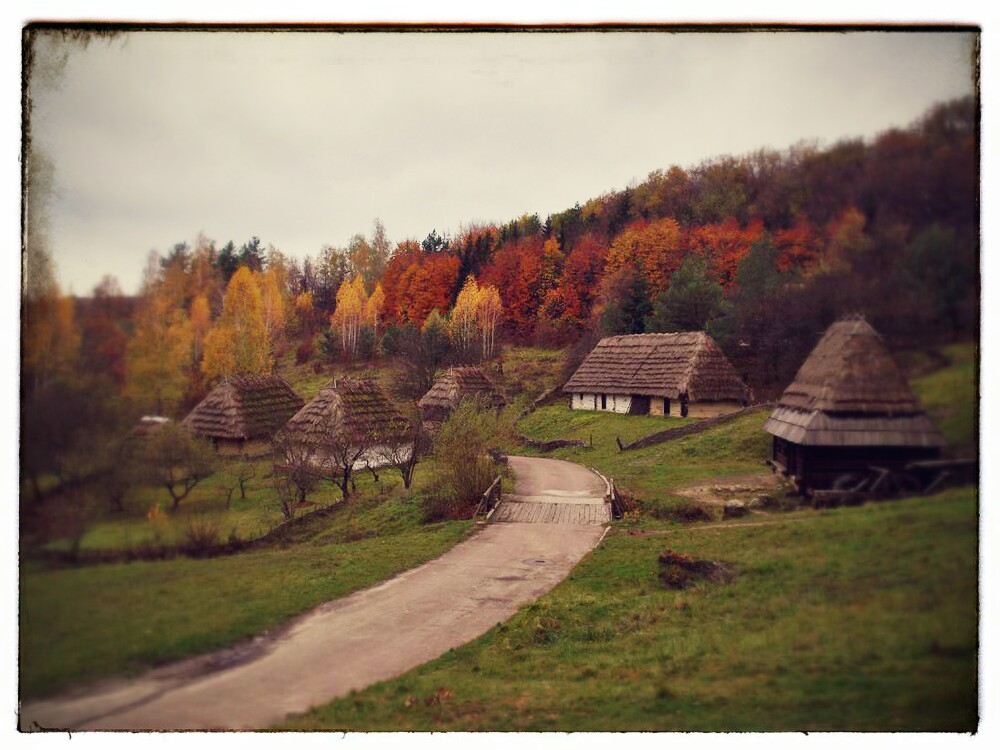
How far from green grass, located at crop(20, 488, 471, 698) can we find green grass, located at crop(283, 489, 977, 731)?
1374mm

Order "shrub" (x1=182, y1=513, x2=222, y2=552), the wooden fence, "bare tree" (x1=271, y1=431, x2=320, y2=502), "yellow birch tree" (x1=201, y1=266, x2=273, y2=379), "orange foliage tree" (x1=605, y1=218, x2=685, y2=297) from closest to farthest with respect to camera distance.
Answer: "shrub" (x1=182, y1=513, x2=222, y2=552) → "yellow birch tree" (x1=201, y1=266, x2=273, y2=379) → "orange foliage tree" (x1=605, y1=218, x2=685, y2=297) → "bare tree" (x1=271, y1=431, x2=320, y2=502) → the wooden fence

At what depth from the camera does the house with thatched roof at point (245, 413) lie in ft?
25.0

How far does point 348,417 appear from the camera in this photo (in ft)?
27.3

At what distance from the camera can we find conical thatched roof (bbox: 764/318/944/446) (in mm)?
6523

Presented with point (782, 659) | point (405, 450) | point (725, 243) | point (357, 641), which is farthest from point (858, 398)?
point (357, 641)

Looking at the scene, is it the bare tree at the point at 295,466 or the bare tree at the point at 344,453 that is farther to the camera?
the bare tree at the point at 344,453

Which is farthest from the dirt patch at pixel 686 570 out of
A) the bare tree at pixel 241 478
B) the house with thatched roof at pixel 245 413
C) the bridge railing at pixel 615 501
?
the bare tree at pixel 241 478

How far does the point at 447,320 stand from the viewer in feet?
27.3

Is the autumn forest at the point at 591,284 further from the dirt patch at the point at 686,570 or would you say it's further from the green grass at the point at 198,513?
the dirt patch at the point at 686,570

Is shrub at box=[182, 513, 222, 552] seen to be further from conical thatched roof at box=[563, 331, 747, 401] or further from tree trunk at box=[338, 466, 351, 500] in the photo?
conical thatched roof at box=[563, 331, 747, 401]

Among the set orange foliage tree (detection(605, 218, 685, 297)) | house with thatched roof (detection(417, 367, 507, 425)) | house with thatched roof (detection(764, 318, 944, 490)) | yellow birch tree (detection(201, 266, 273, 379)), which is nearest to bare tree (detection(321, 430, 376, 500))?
house with thatched roof (detection(417, 367, 507, 425))

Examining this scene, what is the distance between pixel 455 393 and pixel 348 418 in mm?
1414

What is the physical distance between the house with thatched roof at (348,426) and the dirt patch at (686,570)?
3.58 meters

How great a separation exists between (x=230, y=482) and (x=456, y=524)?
294 cm
